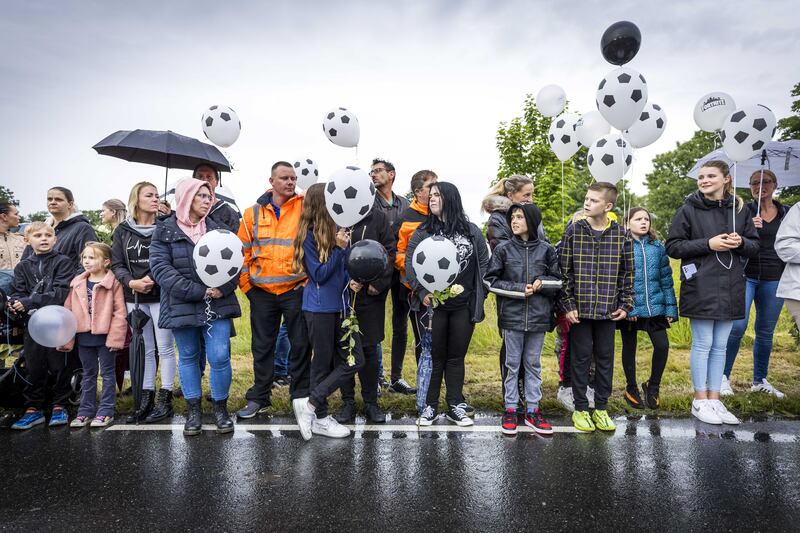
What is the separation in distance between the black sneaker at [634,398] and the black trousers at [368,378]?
261cm

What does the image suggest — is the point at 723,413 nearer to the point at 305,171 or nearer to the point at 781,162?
the point at 781,162

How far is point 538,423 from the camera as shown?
181 inches

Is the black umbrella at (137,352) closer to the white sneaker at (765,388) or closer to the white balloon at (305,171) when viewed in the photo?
the white balloon at (305,171)

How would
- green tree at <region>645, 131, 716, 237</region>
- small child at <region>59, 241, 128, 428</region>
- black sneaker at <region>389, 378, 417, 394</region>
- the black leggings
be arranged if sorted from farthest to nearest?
green tree at <region>645, 131, 716, 237</region>, black sneaker at <region>389, 378, 417, 394</region>, the black leggings, small child at <region>59, 241, 128, 428</region>

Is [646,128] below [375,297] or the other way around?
the other way around

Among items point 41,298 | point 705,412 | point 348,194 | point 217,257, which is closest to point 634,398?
point 705,412

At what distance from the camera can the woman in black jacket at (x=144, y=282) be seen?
5094 millimetres

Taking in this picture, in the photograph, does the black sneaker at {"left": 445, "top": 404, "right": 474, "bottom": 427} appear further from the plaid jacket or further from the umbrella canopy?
the umbrella canopy

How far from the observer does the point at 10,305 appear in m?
5.15

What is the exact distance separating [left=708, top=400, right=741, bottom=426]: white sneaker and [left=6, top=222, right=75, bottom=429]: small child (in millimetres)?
6281

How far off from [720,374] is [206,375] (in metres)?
5.95

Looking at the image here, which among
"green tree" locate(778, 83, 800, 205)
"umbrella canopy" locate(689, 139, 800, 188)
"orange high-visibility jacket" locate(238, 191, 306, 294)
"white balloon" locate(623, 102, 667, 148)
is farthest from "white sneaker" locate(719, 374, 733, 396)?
"green tree" locate(778, 83, 800, 205)

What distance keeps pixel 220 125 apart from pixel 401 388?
4.25 meters

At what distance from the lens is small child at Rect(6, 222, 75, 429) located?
16.8 feet
